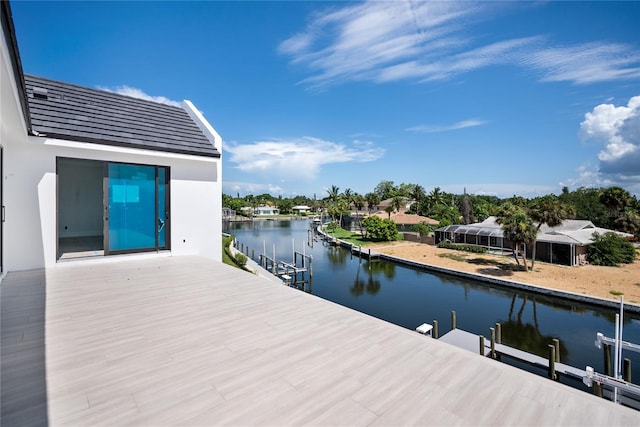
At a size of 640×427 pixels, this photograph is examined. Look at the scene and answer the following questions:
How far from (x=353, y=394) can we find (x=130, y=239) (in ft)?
19.7

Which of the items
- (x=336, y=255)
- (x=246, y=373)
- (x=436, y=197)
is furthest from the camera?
(x=436, y=197)

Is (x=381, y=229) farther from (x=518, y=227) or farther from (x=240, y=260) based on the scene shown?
(x=240, y=260)

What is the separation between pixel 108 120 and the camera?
618 cm

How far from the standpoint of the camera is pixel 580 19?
41.7 ft

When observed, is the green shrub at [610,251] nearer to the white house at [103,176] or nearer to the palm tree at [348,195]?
the white house at [103,176]

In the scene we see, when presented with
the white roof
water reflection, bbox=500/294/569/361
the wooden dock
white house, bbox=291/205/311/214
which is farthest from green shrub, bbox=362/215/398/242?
white house, bbox=291/205/311/214

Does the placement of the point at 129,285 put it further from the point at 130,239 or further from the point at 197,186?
the point at 197,186

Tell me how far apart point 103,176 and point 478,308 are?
53.4ft

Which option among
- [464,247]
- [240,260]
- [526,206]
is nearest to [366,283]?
[240,260]

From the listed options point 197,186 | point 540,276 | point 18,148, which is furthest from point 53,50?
point 540,276

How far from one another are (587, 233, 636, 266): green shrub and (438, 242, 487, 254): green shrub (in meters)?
6.91

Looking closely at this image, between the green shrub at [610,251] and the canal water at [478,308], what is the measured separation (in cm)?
883

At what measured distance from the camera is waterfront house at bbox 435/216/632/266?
66.8 feet

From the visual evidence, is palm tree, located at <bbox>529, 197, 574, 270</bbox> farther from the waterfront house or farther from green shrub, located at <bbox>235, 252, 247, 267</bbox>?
green shrub, located at <bbox>235, 252, 247, 267</bbox>
